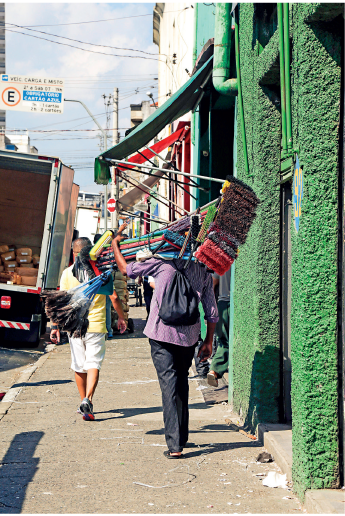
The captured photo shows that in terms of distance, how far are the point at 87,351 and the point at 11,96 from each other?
12944 mm

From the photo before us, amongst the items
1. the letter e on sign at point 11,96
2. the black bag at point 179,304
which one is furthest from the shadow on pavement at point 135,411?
the letter e on sign at point 11,96

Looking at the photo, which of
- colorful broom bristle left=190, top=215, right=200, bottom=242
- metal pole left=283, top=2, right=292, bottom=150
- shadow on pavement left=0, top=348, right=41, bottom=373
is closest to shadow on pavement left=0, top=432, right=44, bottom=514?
colorful broom bristle left=190, top=215, right=200, bottom=242

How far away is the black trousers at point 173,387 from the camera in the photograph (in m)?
5.05

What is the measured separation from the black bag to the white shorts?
1753 mm

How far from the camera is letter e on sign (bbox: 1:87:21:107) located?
17625 millimetres

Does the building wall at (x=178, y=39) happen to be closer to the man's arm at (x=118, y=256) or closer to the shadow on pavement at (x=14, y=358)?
the shadow on pavement at (x=14, y=358)

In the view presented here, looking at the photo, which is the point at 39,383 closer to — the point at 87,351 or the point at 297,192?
the point at 87,351

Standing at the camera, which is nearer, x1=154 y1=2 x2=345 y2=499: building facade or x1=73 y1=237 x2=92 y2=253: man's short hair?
x1=154 y1=2 x2=345 y2=499: building facade

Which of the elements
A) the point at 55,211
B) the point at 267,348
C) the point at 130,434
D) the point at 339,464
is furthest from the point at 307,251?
the point at 55,211

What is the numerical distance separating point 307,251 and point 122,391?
4660mm

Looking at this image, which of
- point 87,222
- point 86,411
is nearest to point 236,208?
point 86,411

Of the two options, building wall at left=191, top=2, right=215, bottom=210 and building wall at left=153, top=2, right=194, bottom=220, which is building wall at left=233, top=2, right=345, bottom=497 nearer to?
building wall at left=191, top=2, right=215, bottom=210

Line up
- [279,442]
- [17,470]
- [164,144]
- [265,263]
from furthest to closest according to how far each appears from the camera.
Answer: [164,144] < [265,263] < [279,442] < [17,470]

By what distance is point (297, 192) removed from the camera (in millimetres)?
4156
